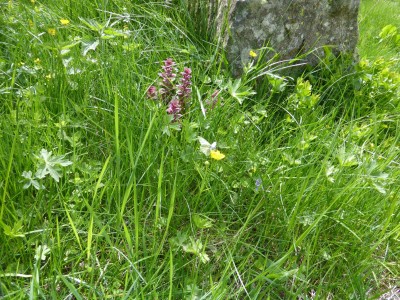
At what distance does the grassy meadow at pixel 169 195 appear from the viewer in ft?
4.28

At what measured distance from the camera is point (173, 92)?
1952 millimetres

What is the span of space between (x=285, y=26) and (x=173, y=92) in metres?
0.87

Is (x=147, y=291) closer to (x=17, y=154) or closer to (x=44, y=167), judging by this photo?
(x=44, y=167)

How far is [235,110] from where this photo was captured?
77.4 inches

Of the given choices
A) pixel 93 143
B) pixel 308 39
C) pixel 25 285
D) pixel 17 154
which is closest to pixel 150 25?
pixel 308 39

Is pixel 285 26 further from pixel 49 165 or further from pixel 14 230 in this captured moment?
pixel 14 230

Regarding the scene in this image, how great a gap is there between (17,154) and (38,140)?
163 mm

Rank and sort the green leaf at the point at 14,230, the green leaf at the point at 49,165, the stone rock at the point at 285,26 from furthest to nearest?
the stone rock at the point at 285,26 < the green leaf at the point at 49,165 < the green leaf at the point at 14,230

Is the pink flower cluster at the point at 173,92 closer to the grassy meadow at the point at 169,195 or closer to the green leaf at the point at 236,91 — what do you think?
the grassy meadow at the point at 169,195

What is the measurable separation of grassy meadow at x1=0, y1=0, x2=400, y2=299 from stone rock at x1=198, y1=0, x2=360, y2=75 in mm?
299

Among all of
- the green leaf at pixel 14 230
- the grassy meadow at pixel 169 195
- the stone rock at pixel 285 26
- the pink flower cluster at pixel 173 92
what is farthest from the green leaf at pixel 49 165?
the stone rock at pixel 285 26

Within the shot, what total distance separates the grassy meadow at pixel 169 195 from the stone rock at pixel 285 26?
30 centimetres

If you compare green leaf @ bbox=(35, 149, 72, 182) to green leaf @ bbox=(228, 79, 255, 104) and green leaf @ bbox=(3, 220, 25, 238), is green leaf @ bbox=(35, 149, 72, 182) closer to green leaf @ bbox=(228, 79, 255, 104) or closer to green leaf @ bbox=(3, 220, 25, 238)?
green leaf @ bbox=(3, 220, 25, 238)

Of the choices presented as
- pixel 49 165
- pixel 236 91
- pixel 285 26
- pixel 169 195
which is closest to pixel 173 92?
pixel 236 91
